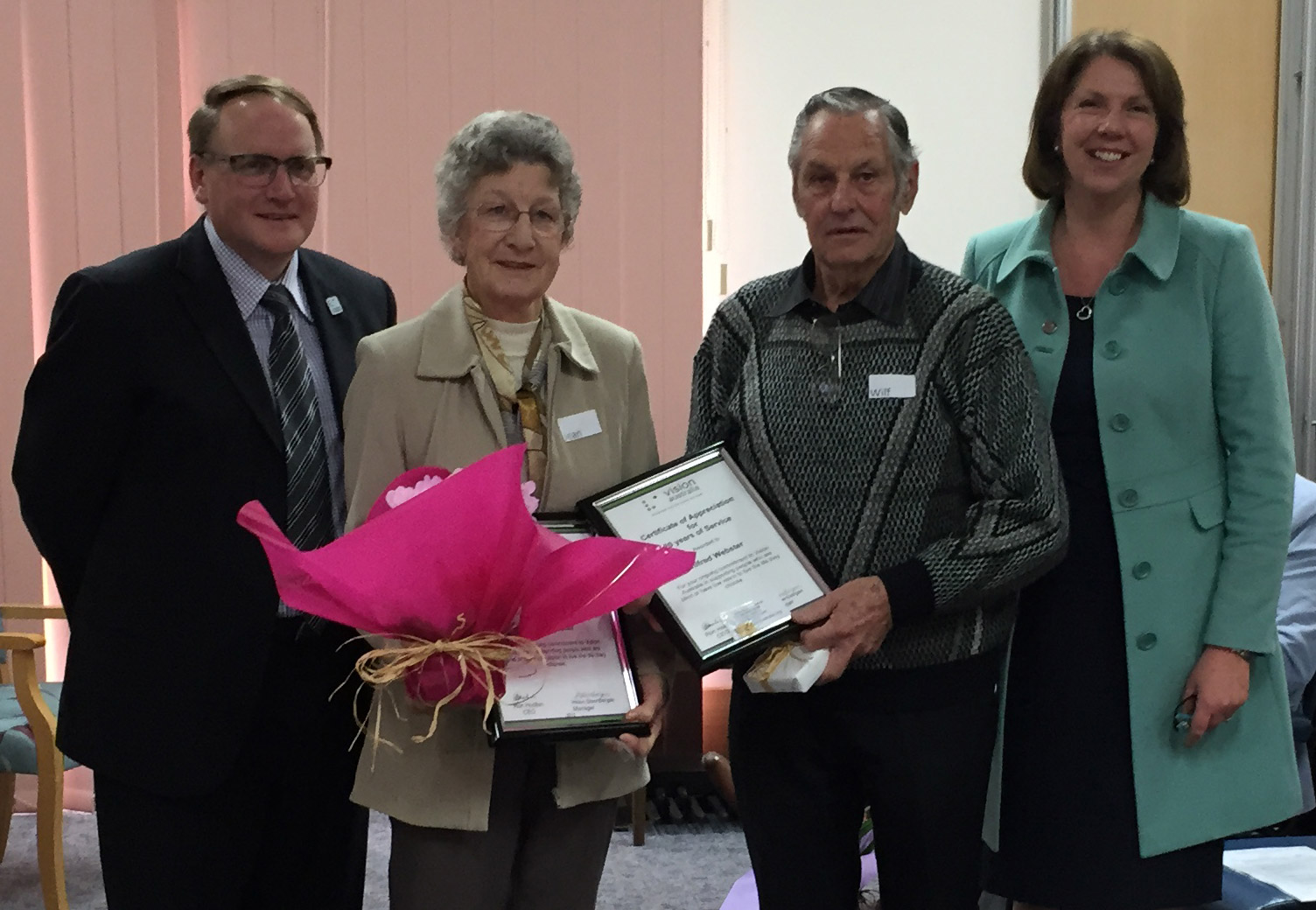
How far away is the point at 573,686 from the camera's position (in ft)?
4.71

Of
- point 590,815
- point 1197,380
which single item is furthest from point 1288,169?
point 590,815

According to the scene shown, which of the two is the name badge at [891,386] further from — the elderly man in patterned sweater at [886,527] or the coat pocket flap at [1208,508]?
the coat pocket flap at [1208,508]

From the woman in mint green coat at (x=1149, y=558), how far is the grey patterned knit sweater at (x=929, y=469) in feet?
0.49

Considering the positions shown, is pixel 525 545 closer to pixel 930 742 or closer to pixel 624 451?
pixel 624 451

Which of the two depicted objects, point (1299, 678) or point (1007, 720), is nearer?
point (1007, 720)

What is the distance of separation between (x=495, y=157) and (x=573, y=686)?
0.70m

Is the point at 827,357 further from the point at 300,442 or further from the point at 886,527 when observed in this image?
the point at 300,442

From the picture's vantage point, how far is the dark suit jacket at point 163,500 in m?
1.67

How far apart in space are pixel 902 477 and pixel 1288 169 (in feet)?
10.2

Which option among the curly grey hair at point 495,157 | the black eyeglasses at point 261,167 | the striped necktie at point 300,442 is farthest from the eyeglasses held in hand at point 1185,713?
the black eyeglasses at point 261,167

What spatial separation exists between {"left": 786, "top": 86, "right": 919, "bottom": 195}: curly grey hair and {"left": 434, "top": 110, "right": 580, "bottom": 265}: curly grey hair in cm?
32

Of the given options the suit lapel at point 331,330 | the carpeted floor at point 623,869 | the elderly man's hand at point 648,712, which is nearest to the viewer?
the elderly man's hand at point 648,712

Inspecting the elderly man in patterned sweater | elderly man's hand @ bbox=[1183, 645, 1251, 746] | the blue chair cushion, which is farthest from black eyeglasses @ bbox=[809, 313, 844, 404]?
the blue chair cushion

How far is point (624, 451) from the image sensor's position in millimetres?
1646
